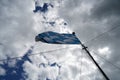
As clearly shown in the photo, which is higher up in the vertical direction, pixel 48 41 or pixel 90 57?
pixel 48 41

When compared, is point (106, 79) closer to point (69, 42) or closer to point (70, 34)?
point (69, 42)

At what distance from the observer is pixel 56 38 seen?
18.2m

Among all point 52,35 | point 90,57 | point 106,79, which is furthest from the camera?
point 52,35

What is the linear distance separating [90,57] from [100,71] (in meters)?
1.98

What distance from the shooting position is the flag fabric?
682 inches

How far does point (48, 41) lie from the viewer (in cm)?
1698

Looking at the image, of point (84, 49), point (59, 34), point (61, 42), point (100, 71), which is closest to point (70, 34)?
point (59, 34)

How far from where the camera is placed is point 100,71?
13.6 metres

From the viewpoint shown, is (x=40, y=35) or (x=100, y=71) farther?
(x=40, y=35)

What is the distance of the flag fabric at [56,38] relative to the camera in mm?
17328

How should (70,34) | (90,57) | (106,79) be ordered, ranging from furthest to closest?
(70,34)
(90,57)
(106,79)

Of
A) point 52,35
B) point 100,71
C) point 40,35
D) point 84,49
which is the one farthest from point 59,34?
point 100,71

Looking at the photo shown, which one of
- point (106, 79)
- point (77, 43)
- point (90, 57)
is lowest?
point (106, 79)

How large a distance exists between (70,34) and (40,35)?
3794 millimetres
